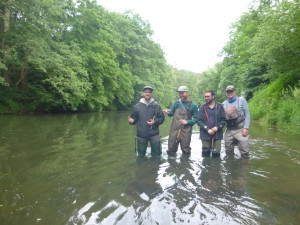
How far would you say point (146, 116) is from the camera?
21.5 feet

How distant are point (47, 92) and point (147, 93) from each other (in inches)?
803

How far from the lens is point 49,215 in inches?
140

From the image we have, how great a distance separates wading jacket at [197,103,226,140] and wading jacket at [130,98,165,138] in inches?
38.5

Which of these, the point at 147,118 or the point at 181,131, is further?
the point at 181,131

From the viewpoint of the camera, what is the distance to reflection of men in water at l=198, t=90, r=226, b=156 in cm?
652

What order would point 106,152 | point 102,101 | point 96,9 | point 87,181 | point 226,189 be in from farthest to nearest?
point 96,9 < point 102,101 < point 106,152 < point 87,181 < point 226,189

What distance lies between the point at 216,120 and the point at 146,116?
5.63 ft

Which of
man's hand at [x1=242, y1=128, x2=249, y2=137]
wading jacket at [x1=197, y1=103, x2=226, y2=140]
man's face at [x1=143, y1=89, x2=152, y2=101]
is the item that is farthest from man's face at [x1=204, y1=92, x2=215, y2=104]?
man's face at [x1=143, y1=89, x2=152, y2=101]

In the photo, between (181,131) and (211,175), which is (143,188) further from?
(181,131)

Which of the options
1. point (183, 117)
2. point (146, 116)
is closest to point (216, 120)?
point (183, 117)

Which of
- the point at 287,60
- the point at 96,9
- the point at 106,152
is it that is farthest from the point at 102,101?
the point at 106,152

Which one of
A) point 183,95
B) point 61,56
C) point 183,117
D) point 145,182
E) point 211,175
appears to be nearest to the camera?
point 145,182

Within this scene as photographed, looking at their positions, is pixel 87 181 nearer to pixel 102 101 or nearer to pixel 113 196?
pixel 113 196

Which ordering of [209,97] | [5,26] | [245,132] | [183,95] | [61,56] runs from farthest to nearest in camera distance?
[61,56] → [5,26] → [183,95] → [209,97] → [245,132]
